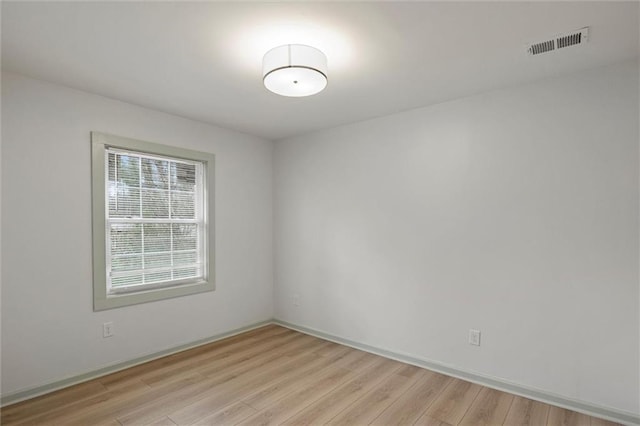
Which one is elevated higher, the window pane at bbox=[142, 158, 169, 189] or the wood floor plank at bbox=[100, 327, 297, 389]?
the window pane at bbox=[142, 158, 169, 189]

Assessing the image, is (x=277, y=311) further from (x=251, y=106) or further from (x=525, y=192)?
(x=525, y=192)

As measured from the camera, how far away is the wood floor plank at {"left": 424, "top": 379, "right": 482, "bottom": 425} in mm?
2371

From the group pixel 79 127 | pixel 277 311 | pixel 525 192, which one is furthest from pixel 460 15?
pixel 277 311

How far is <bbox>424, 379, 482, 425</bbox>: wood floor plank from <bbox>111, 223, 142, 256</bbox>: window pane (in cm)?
298

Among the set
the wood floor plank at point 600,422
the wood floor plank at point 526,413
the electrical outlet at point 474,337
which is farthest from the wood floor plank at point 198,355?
the wood floor plank at point 600,422

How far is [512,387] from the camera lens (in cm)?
272

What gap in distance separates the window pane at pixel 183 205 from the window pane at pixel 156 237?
175 mm

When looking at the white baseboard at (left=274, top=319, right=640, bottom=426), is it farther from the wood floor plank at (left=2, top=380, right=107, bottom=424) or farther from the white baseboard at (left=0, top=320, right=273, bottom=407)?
the wood floor plank at (left=2, top=380, right=107, bottom=424)

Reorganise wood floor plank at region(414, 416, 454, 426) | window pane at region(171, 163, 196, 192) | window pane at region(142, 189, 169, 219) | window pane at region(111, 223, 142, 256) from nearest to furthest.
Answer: wood floor plank at region(414, 416, 454, 426)
window pane at region(111, 223, 142, 256)
window pane at region(142, 189, 169, 219)
window pane at region(171, 163, 196, 192)

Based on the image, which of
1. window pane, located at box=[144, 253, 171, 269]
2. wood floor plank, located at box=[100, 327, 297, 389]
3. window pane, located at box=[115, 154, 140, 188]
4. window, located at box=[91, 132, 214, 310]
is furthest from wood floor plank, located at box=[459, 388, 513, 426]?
window pane, located at box=[115, 154, 140, 188]

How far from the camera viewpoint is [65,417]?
7.64 feet

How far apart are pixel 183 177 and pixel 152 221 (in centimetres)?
61

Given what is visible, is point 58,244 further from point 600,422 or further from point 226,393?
point 600,422

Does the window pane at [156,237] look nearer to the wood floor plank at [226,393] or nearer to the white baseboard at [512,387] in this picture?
the wood floor plank at [226,393]
